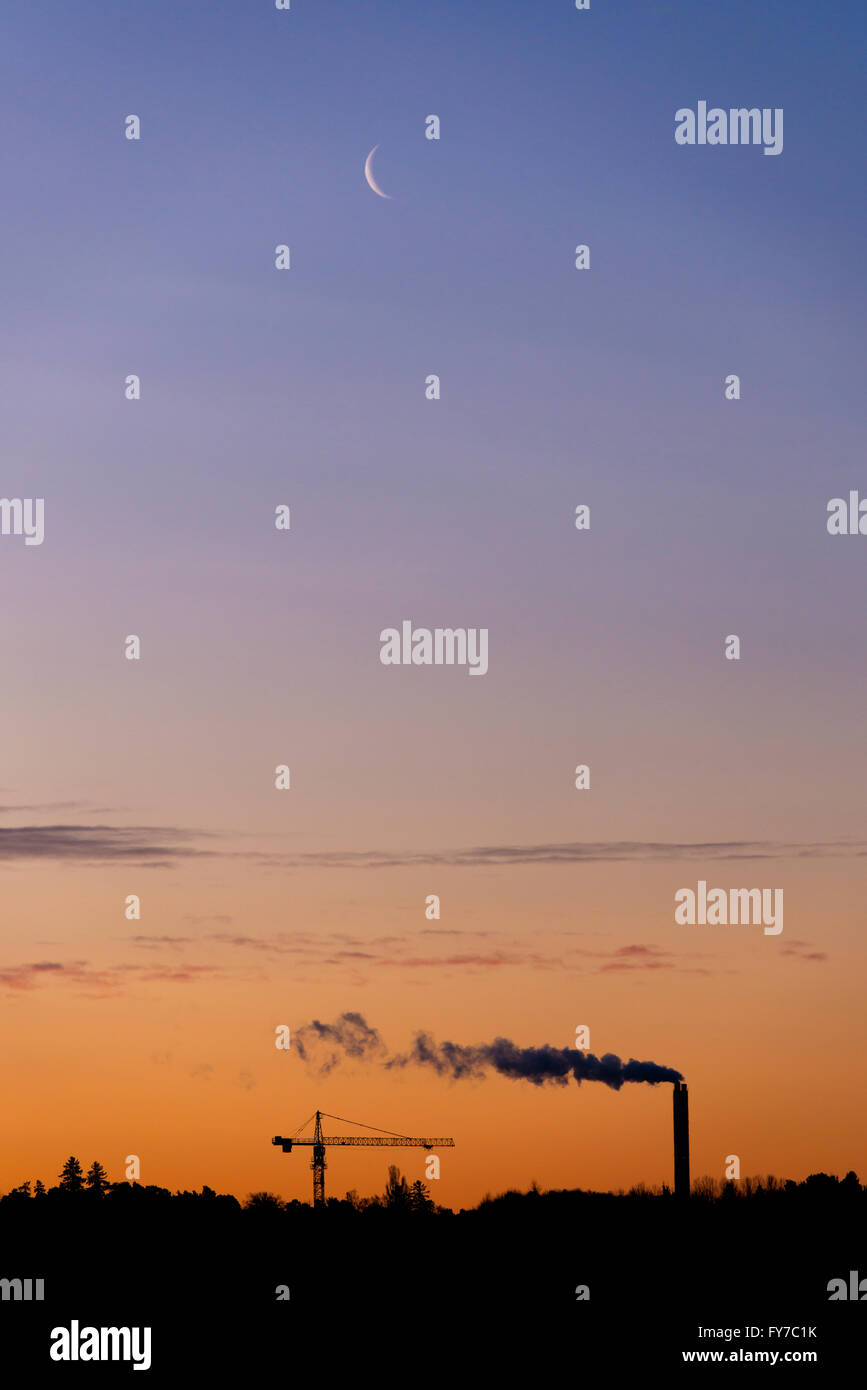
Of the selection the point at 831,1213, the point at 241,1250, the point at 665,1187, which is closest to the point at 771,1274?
the point at 665,1187

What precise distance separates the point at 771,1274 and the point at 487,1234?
40829 millimetres

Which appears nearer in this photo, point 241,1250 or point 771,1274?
point 771,1274
